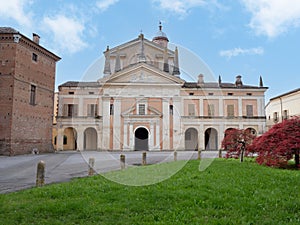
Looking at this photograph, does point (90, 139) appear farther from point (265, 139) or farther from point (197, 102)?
point (265, 139)

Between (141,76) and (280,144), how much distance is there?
1095 inches

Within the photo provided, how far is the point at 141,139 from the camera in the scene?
40281mm

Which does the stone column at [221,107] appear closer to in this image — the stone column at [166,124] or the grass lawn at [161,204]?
the stone column at [166,124]

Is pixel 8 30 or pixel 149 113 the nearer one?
pixel 8 30

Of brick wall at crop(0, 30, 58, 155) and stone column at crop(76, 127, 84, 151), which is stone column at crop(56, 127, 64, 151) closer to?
stone column at crop(76, 127, 84, 151)

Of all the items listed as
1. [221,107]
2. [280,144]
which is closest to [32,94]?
[280,144]

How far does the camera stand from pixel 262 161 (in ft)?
46.1

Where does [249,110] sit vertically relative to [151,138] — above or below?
above

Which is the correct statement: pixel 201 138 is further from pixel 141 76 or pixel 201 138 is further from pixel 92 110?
pixel 92 110

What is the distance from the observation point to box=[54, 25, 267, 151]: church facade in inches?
1511

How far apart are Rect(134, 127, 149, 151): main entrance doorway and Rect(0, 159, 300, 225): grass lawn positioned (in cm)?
3032

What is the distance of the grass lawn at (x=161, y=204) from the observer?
17.0 feet

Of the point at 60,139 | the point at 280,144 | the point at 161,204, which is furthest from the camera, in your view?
the point at 60,139

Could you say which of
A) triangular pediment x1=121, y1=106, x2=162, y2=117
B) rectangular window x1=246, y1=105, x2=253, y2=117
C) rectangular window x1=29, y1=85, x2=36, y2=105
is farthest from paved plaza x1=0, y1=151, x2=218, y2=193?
rectangular window x1=246, y1=105, x2=253, y2=117
